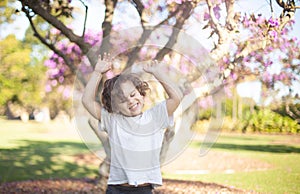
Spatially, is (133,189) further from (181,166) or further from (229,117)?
(229,117)

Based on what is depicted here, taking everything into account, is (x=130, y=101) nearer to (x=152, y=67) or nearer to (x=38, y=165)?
(x=152, y=67)

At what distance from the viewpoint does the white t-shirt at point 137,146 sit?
2.20 meters

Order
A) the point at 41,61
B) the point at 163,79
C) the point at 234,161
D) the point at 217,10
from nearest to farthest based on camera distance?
the point at 163,79
the point at 217,10
the point at 234,161
the point at 41,61

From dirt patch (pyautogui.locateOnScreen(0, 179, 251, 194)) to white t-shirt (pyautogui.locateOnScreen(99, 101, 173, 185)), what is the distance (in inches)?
93.1

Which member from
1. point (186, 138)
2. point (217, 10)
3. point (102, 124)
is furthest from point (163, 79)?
point (217, 10)

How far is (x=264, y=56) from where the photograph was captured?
483cm

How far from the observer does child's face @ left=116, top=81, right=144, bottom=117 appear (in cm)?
222

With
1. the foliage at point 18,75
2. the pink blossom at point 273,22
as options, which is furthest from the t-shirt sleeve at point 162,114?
the foliage at point 18,75

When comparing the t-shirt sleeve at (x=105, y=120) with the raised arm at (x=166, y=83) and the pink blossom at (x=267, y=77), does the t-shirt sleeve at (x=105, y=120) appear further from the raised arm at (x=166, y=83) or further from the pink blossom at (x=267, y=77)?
the pink blossom at (x=267, y=77)

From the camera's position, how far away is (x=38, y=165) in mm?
8023

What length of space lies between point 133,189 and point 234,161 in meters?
6.07

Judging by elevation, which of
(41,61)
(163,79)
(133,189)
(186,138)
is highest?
(41,61)

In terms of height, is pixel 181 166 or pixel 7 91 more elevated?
pixel 7 91

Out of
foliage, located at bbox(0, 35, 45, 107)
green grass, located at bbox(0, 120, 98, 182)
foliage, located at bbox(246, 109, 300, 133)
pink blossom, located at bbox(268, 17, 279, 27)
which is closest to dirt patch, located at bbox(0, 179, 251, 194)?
green grass, located at bbox(0, 120, 98, 182)
